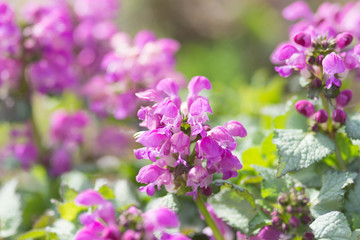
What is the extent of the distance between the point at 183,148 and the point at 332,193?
13.9 inches

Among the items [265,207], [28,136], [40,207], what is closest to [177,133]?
[265,207]

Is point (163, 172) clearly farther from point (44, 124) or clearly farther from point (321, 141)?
point (44, 124)

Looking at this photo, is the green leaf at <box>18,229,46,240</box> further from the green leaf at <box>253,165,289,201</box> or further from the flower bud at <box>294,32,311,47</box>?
the flower bud at <box>294,32,311,47</box>

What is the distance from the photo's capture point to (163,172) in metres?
0.86

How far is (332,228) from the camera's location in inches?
32.8

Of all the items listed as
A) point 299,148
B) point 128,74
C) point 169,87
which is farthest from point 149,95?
point 128,74

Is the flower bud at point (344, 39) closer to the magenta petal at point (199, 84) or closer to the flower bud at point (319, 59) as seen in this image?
the flower bud at point (319, 59)

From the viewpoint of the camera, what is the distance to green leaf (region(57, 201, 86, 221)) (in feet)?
3.55

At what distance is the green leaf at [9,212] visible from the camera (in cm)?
120

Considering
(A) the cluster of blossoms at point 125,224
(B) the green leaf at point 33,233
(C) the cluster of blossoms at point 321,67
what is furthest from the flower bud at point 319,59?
(B) the green leaf at point 33,233

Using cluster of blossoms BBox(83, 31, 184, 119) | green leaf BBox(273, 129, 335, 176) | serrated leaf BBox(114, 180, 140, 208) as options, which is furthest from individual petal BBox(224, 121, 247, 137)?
cluster of blossoms BBox(83, 31, 184, 119)

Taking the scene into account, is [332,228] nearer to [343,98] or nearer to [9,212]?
[343,98]

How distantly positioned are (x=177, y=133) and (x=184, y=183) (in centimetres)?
11

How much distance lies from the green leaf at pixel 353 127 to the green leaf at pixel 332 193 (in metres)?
0.09
